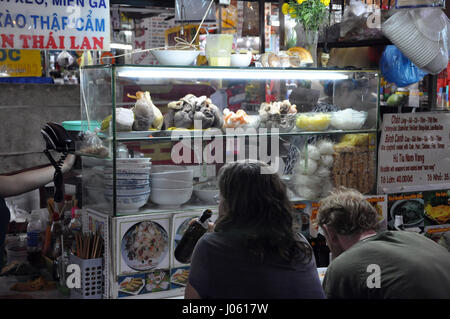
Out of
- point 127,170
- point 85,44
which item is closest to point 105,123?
point 127,170

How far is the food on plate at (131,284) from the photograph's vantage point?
273cm

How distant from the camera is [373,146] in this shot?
11.5 feet

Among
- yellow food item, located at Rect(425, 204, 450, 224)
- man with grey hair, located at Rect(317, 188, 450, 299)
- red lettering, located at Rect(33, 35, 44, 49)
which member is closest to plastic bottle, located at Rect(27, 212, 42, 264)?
red lettering, located at Rect(33, 35, 44, 49)

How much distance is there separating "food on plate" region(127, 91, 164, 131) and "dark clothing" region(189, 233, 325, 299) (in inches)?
38.1

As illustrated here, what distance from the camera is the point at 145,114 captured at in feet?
9.18

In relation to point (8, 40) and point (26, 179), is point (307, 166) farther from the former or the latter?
point (8, 40)

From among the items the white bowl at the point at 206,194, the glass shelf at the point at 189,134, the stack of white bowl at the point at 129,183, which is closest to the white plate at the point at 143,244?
the stack of white bowl at the point at 129,183

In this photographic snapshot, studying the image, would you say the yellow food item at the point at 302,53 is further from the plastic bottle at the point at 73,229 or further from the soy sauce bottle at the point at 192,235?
the plastic bottle at the point at 73,229

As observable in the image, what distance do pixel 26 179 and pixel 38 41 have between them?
884mm

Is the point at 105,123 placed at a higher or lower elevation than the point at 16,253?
higher
